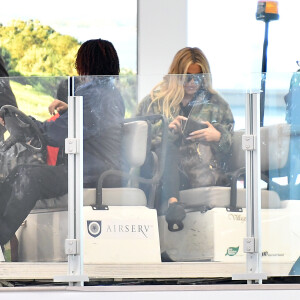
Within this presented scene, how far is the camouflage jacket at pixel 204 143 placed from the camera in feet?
14.7

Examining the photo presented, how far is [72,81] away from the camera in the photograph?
14.9 feet

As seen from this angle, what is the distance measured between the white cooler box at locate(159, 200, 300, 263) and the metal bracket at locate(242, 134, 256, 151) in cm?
30

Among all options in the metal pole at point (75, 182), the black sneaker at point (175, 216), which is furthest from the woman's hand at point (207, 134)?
the metal pole at point (75, 182)

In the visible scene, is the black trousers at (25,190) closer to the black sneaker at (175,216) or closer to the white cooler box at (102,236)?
the white cooler box at (102,236)

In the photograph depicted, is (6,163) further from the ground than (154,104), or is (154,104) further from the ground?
(154,104)

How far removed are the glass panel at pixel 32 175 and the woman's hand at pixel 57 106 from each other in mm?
18

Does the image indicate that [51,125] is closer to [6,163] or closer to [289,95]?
[6,163]

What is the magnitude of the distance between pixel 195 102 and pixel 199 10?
4.74 metres

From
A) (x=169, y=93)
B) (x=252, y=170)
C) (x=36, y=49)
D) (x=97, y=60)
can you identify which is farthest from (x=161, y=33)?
(x=252, y=170)

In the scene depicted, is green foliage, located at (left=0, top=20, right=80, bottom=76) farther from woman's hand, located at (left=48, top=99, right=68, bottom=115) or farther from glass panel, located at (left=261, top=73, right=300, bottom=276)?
glass panel, located at (left=261, top=73, right=300, bottom=276)

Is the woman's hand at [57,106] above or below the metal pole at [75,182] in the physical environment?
above

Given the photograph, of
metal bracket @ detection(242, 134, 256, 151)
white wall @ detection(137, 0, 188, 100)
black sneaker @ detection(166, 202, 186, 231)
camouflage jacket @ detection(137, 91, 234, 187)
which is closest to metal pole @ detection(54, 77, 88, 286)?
camouflage jacket @ detection(137, 91, 234, 187)

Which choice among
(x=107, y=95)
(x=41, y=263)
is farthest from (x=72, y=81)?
(x=41, y=263)

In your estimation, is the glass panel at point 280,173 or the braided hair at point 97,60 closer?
the glass panel at point 280,173
